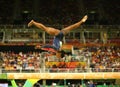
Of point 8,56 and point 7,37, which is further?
point 7,37

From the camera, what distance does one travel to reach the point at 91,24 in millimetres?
33844

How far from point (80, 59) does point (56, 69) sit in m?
3.19

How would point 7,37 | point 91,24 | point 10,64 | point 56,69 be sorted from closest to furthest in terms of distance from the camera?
point 56,69, point 10,64, point 7,37, point 91,24

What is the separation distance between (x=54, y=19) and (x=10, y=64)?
9051 millimetres

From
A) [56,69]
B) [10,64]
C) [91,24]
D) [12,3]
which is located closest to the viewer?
[56,69]

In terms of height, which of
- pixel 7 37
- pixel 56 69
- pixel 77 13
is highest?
pixel 77 13

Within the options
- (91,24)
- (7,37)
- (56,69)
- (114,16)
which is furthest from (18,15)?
(56,69)

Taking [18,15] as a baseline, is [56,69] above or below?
below

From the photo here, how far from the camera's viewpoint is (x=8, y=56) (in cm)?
2798

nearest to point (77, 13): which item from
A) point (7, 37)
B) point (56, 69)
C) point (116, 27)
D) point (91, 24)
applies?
point (91, 24)

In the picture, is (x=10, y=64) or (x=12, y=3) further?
(x=12, y=3)

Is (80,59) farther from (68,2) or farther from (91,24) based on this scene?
(68,2)

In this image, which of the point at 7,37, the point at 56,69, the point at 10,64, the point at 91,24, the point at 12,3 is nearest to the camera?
the point at 56,69

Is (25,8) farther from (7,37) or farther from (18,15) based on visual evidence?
(7,37)
